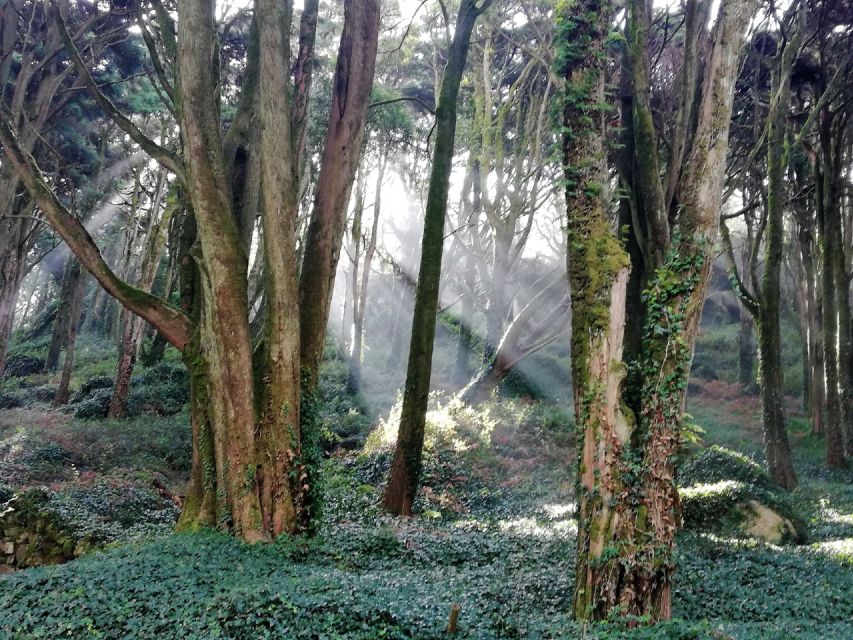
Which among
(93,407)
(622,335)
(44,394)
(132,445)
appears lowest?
(132,445)

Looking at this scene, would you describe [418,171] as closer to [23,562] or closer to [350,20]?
[350,20]

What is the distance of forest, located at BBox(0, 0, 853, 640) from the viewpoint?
5.38 meters

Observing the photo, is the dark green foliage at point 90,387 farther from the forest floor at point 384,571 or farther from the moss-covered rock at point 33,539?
the moss-covered rock at point 33,539

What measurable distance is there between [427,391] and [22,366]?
2804cm

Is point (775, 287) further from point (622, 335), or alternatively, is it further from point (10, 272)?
point (10, 272)

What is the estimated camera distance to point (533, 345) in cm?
1909

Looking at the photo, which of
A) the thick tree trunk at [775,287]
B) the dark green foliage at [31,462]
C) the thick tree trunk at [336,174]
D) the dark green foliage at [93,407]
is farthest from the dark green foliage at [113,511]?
the thick tree trunk at [775,287]

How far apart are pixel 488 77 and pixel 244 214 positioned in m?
15.1

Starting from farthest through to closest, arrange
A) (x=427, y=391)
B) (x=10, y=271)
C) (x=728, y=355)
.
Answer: (x=728, y=355)
(x=10, y=271)
(x=427, y=391)

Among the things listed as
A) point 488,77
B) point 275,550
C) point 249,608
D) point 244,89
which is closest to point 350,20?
point 244,89

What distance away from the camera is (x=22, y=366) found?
3094cm

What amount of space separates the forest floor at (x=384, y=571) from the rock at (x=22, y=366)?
18.0m

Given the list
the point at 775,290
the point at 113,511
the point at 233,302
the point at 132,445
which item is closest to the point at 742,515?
the point at 775,290

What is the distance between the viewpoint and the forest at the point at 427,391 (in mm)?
5375
